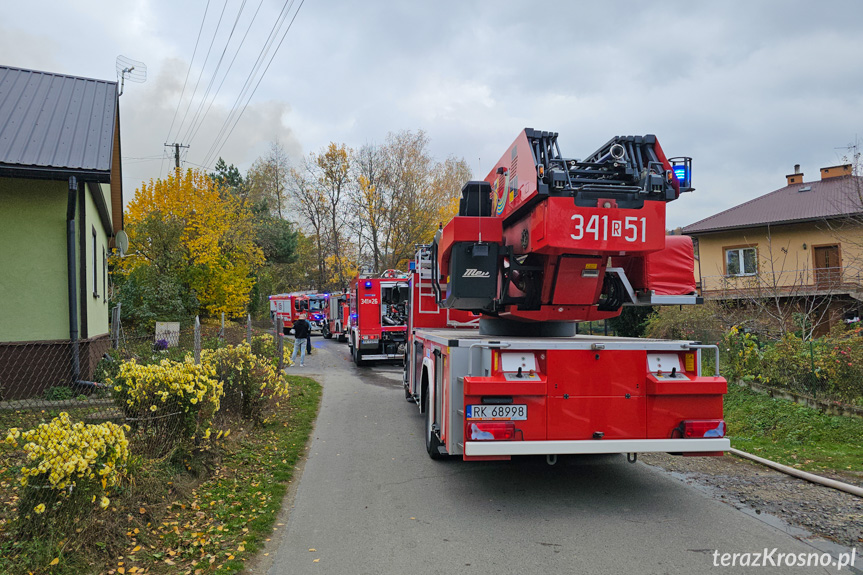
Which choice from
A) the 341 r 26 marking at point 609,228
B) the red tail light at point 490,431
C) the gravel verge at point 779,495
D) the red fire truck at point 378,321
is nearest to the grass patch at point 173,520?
the red tail light at point 490,431

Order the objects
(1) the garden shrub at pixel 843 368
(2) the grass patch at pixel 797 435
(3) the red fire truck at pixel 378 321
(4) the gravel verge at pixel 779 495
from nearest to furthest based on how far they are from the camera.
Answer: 1. (4) the gravel verge at pixel 779 495
2. (2) the grass patch at pixel 797 435
3. (1) the garden shrub at pixel 843 368
4. (3) the red fire truck at pixel 378 321

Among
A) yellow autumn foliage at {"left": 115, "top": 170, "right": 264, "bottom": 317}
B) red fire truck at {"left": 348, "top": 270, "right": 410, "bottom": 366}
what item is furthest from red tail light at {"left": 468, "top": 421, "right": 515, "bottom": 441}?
yellow autumn foliage at {"left": 115, "top": 170, "right": 264, "bottom": 317}

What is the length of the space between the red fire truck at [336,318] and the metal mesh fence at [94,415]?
15.6 m

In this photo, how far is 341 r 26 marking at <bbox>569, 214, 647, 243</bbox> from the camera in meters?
5.54

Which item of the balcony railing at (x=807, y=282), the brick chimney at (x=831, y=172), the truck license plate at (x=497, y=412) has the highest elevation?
the brick chimney at (x=831, y=172)

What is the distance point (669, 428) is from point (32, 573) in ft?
17.1

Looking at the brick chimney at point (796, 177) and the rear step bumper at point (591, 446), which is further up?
the brick chimney at point (796, 177)

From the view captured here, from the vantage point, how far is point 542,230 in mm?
5562

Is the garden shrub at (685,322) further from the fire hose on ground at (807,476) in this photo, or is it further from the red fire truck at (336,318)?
the red fire truck at (336,318)

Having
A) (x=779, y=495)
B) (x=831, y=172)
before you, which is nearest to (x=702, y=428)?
(x=779, y=495)

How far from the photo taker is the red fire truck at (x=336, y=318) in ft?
90.3

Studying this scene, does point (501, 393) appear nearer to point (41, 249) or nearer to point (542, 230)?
point (542, 230)

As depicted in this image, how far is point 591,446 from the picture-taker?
5.50 metres

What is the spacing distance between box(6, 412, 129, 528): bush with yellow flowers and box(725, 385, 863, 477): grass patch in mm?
7261
